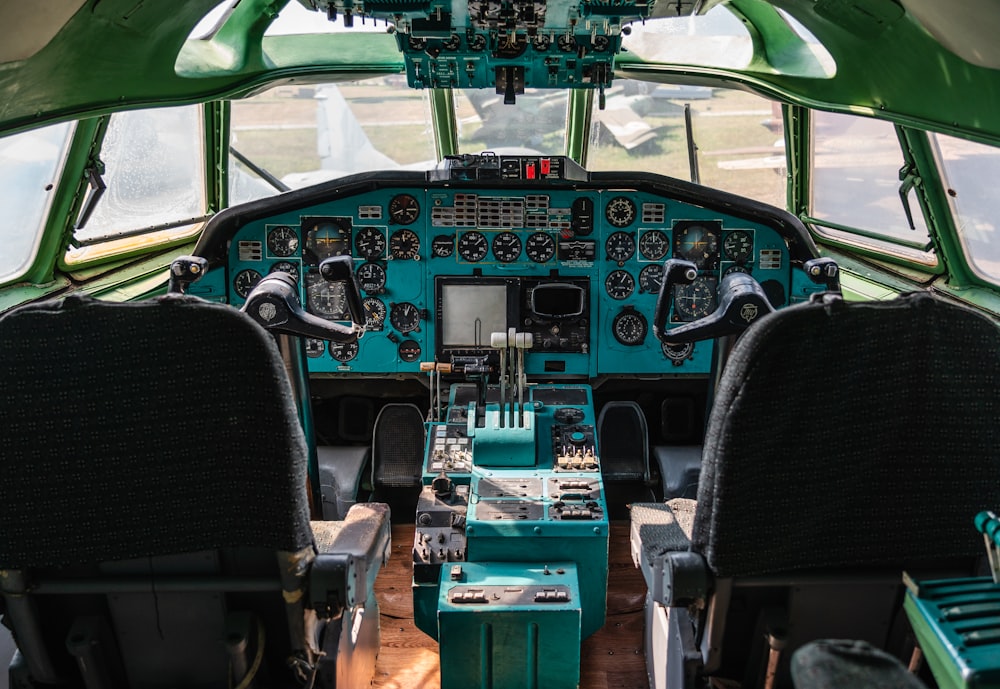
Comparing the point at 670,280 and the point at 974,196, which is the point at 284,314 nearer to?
the point at 670,280

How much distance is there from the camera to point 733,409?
1903 mm

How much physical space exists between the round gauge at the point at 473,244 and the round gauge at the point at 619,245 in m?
0.61

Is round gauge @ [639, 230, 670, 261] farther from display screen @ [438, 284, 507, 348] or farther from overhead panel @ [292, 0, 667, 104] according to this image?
overhead panel @ [292, 0, 667, 104]

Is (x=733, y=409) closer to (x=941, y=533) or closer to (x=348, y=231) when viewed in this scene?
(x=941, y=533)

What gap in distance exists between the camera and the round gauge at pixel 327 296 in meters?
4.59

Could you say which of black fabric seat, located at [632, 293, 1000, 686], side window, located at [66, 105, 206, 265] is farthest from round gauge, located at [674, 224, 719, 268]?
side window, located at [66, 105, 206, 265]

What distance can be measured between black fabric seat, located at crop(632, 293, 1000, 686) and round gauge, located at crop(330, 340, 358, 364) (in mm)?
2782

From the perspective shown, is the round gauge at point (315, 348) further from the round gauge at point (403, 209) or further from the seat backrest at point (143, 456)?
the seat backrest at point (143, 456)

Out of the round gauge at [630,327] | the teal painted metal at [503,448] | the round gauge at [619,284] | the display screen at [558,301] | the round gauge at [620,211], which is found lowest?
the teal painted metal at [503,448]

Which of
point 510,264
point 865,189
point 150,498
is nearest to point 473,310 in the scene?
point 510,264

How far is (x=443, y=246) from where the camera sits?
4578 millimetres

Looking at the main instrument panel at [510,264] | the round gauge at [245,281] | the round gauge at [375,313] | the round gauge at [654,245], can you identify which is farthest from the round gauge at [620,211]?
the round gauge at [245,281]

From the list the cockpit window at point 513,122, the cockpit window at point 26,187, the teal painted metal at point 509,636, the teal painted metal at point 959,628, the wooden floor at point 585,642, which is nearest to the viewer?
the teal painted metal at point 959,628

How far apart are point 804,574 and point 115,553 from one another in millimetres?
1554
